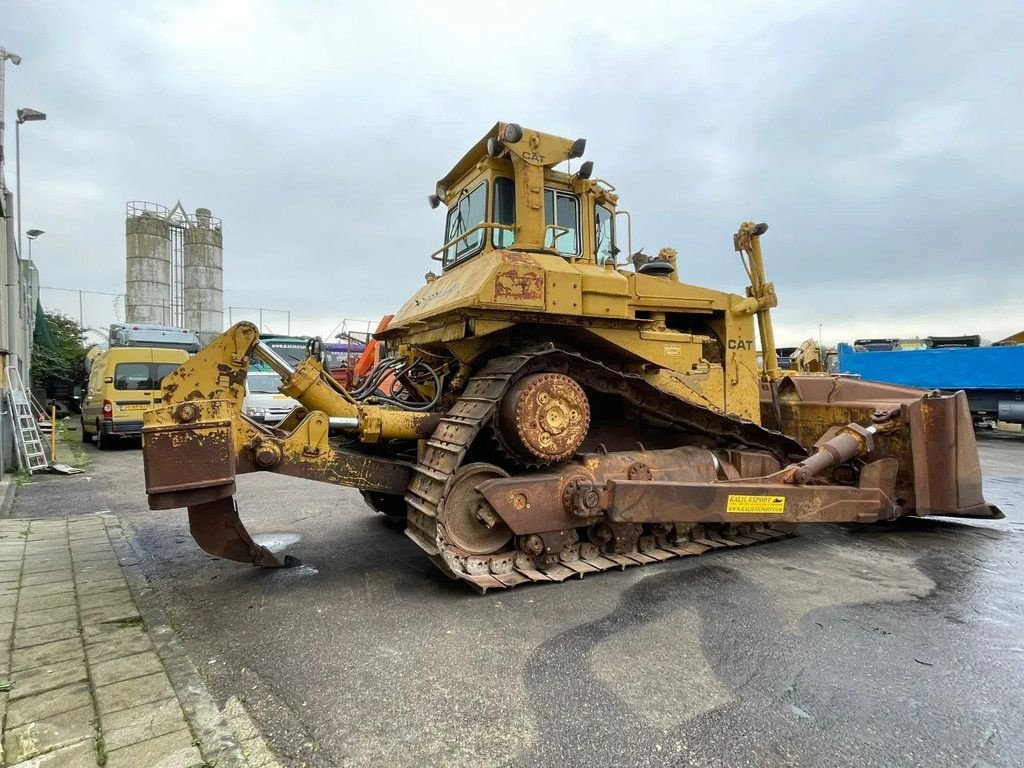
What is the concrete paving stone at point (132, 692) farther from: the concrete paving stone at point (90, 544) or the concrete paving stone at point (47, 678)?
the concrete paving stone at point (90, 544)

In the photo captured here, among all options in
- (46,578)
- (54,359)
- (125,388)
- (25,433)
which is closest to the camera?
(46,578)

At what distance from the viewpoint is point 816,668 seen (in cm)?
325

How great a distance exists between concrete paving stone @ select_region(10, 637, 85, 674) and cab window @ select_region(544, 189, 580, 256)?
4.28 meters

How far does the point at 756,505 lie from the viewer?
5043 mm

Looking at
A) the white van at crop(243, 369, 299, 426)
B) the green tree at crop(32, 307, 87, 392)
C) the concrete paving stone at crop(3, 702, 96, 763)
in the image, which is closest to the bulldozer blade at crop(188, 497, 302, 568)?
the concrete paving stone at crop(3, 702, 96, 763)

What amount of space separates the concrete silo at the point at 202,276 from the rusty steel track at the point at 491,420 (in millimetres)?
41902

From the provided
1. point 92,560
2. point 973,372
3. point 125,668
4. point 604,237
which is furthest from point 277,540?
point 973,372

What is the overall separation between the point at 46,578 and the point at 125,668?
2009mm

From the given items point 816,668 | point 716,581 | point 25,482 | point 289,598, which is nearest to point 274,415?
point 25,482

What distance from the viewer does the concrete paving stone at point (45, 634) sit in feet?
11.2

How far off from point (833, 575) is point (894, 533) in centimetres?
183

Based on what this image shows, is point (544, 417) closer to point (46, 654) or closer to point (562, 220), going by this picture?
point (562, 220)

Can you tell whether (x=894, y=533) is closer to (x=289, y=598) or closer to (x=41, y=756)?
(x=289, y=598)

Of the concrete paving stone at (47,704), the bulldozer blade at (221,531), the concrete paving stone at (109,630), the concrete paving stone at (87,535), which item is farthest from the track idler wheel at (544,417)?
the concrete paving stone at (87,535)
